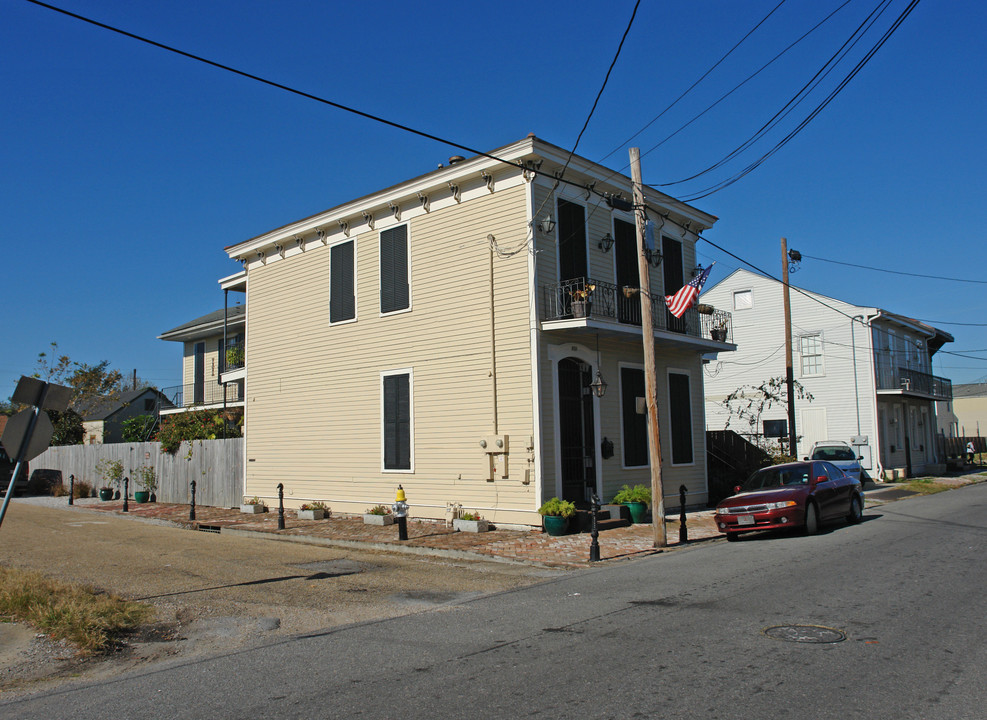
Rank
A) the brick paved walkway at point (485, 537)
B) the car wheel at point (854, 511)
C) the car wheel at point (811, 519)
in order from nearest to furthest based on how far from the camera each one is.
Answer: the brick paved walkway at point (485, 537), the car wheel at point (811, 519), the car wheel at point (854, 511)

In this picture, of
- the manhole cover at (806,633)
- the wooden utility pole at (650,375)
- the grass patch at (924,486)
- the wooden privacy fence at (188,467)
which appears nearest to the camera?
the manhole cover at (806,633)

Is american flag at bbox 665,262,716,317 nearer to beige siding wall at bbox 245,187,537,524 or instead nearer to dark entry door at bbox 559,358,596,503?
dark entry door at bbox 559,358,596,503

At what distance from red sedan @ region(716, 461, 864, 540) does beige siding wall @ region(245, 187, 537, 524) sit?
13.3 ft

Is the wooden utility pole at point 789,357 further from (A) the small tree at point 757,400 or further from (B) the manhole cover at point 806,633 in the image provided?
(B) the manhole cover at point 806,633

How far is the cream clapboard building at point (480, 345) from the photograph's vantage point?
1593 centimetres

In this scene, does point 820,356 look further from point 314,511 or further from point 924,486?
point 314,511

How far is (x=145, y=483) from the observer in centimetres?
2706

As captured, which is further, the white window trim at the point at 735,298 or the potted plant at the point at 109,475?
the white window trim at the point at 735,298

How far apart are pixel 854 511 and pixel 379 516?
10.5 metres

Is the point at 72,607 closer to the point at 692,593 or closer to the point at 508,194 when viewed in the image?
the point at 692,593

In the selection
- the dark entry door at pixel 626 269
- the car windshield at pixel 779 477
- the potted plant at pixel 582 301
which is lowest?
the car windshield at pixel 779 477

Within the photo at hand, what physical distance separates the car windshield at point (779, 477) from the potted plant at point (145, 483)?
20.8 meters

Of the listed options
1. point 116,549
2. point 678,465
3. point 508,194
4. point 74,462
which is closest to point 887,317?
point 678,465

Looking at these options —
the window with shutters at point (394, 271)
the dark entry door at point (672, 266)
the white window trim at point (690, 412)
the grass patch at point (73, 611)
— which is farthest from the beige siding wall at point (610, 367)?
the grass patch at point (73, 611)
